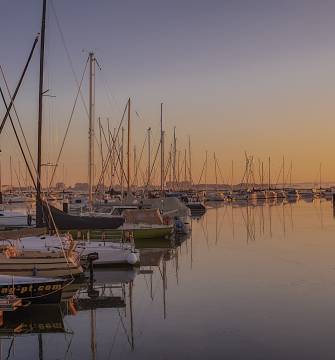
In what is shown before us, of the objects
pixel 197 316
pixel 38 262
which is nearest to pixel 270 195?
pixel 38 262

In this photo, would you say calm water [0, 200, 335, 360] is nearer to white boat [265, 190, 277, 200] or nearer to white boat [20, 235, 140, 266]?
white boat [20, 235, 140, 266]

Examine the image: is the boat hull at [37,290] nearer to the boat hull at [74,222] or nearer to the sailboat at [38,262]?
the sailboat at [38,262]

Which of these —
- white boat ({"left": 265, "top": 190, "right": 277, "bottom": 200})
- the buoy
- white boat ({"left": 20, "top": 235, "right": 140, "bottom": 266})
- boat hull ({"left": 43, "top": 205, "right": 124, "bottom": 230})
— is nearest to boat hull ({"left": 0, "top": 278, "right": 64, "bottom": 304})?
white boat ({"left": 20, "top": 235, "right": 140, "bottom": 266})

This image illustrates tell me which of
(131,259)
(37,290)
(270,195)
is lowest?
(131,259)

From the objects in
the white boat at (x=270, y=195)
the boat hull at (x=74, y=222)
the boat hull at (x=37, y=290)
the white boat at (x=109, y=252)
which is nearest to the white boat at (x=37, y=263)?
the boat hull at (x=37, y=290)

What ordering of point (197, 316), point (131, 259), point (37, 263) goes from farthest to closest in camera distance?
point (131, 259), point (37, 263), point (197, 316)

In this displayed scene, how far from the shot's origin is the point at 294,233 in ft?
137

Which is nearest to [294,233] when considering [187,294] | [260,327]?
[187,294]

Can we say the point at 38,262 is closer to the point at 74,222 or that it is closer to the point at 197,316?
the point at 197,316

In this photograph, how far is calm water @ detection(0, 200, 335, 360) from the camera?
12.8 m

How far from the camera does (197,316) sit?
1585 cm

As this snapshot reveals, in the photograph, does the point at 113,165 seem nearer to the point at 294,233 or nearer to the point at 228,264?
the point at 294,233

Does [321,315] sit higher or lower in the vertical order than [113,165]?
lower

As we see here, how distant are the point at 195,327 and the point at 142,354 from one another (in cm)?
253
